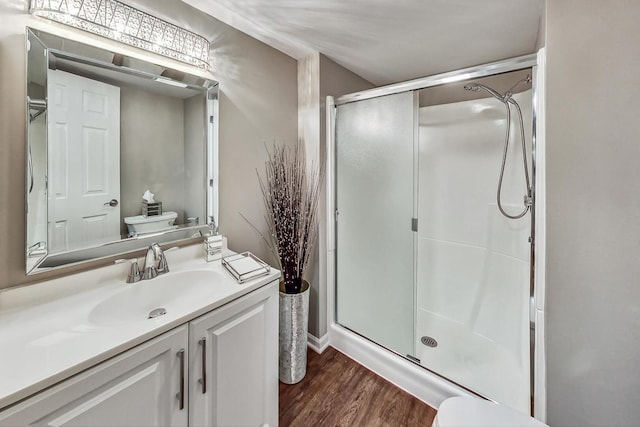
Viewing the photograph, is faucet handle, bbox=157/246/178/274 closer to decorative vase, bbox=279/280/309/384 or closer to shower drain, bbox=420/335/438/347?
decorative vase, bbox=279/280/309/384

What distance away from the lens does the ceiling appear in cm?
137

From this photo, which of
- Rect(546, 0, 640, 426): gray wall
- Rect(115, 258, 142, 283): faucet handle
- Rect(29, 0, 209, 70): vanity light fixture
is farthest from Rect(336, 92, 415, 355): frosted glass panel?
Rect(115, 258, 142, 283): faucet handle

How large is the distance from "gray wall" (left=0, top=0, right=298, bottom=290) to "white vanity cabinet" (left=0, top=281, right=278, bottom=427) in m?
0.56

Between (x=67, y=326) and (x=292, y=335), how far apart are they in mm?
1109

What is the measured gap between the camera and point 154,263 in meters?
1.18

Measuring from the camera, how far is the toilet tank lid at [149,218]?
1.20 meters

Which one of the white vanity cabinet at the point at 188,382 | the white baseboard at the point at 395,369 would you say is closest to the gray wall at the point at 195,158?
the white vanity cabinet at the point at 188,382

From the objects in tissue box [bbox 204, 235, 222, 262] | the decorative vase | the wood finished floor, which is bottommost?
the wood finished floor

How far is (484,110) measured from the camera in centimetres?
200

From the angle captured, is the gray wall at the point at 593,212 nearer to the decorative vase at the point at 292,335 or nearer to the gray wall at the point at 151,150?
the decorative vase at the point at 292,335

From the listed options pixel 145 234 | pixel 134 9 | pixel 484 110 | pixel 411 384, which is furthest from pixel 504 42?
pixel 145 234

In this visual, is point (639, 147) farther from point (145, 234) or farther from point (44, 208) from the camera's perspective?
point (44, 208)

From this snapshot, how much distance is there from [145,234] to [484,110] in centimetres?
242

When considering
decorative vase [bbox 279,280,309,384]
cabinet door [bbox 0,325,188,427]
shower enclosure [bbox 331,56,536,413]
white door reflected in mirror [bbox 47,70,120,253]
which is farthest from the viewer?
shower enclosure [bbox 331,56,536,413]
